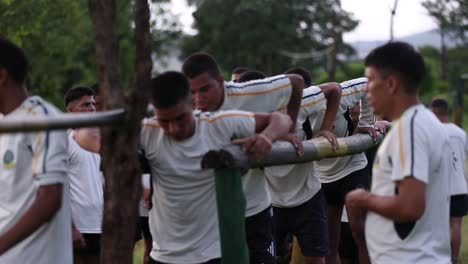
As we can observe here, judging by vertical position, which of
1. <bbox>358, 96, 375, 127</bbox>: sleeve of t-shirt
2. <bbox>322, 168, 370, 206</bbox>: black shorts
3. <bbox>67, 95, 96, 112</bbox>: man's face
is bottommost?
<bbox>322, 168, 370, 206</bbox>: black shorts

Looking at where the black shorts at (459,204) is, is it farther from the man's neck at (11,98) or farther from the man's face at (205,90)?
the man's neck at (11,98)

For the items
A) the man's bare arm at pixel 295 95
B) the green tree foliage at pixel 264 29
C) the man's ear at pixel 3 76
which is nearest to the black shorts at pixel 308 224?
the man's bare arm at pixel 295 95

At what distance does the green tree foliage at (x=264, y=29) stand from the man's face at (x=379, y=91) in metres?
40.6

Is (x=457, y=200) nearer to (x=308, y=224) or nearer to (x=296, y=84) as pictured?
(x=308, y=224)

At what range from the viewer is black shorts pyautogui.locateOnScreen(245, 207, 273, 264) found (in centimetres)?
579

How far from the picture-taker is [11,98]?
3986 mm

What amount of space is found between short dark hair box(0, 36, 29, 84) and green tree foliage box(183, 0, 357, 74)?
133 ft

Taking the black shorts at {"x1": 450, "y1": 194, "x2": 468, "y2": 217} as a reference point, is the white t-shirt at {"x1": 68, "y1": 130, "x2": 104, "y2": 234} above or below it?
above

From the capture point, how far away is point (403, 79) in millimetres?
3865

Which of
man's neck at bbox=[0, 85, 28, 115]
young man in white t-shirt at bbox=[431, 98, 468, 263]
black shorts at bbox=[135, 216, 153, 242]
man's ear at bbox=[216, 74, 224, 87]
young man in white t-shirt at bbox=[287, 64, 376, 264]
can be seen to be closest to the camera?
man's neck at bbox=[0, 85, 28, 115]

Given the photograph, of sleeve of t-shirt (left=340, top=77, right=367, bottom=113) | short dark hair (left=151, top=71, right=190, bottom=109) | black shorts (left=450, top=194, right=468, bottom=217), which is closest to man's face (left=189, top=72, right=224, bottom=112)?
short dark hair (left=151, top=71, right=190, bottom=109)

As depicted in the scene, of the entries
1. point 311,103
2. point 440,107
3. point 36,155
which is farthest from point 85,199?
point 440,107

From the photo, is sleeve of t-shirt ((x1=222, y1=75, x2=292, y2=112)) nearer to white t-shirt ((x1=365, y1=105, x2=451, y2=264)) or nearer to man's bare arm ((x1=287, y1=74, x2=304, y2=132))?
man's bare arm ((x1=287, y1=74, x2=304, y2=132))

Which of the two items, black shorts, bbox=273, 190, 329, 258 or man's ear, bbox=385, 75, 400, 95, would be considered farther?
black shorts, bbox=273, 190, 329, 258
